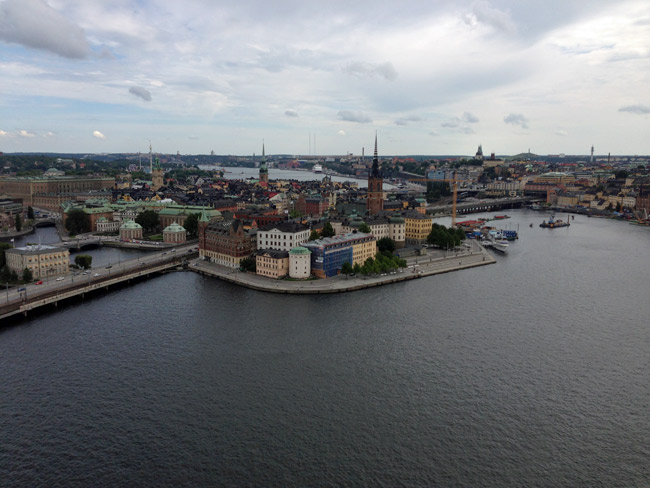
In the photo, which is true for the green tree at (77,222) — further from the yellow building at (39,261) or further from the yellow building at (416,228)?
the yellow building at (416,228)

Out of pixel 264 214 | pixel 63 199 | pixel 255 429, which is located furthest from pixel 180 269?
pixel 63 199

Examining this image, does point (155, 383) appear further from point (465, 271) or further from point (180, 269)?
point (465, 271)

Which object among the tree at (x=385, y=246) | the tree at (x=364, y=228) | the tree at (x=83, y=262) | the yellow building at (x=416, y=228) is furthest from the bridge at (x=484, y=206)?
the tree at (x=83, y=262)

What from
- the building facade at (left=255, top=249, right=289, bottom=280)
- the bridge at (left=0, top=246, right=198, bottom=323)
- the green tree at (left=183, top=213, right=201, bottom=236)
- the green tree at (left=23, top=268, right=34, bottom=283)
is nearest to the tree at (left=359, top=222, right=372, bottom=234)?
the building facade at (left=255, top=249, right=289, bottom=280)

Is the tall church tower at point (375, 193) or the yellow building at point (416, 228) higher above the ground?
the tall church tower at point (375, 193)

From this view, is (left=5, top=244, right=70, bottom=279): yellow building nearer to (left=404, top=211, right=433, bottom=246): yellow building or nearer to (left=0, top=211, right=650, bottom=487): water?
(left=0, top=211, right=650, bottom=487): water

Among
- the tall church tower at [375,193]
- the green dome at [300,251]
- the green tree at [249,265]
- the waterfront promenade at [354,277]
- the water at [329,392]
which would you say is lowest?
the water at [329,392]
